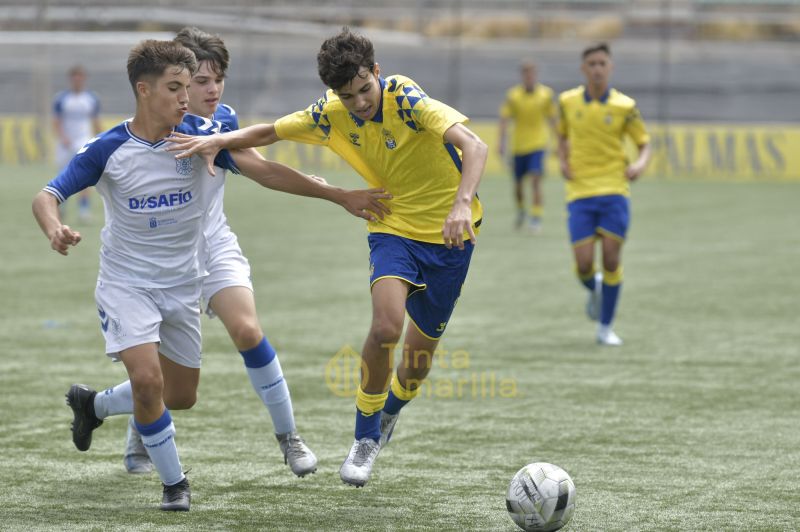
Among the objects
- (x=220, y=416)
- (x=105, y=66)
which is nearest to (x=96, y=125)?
(x=220, y=416)

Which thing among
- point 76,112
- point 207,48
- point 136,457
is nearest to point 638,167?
point 207,48

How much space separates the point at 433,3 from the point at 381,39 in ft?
6.96

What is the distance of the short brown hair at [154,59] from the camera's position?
5160mm

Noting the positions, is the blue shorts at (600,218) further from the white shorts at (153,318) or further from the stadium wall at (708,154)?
the stadium wall at (708,154)

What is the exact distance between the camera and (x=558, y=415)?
7211 mm

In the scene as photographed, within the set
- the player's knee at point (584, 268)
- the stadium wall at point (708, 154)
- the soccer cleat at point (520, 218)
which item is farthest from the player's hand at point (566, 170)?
the stadium wall at point (708, 154)

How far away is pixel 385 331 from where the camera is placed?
5.57m

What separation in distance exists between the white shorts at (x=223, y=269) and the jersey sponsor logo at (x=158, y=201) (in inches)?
19.8

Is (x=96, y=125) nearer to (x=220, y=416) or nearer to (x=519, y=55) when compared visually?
(x=220, y=416)

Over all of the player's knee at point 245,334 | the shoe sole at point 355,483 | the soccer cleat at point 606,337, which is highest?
the player's knee at point 245,334

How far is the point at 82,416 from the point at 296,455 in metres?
1.04

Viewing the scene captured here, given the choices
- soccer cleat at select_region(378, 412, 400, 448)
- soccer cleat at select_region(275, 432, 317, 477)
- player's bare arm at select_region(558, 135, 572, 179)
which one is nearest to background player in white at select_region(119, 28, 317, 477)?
soccer cleat at select_region(275, 432, 317, 477)

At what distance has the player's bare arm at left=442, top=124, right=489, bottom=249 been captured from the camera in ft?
17.0

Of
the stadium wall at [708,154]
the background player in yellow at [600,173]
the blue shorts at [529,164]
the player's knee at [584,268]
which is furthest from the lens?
the stadium wall at [708,154]
